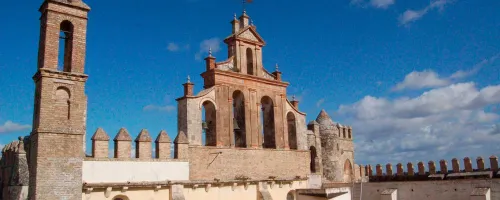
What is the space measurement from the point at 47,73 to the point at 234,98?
9794mm

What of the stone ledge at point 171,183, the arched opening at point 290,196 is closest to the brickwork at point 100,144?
the stone ledge at point 171,183

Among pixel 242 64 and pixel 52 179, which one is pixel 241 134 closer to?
pixel 242 64

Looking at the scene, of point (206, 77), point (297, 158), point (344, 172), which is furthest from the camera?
point (344, 172)

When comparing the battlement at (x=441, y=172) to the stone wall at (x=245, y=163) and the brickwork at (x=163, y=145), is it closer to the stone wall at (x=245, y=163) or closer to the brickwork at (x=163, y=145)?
the stone wall at (x=245, y=163)

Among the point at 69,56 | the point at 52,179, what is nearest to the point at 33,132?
the point at 52,179

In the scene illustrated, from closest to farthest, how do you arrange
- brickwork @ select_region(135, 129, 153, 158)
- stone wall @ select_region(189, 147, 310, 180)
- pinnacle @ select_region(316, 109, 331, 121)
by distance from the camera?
brickwork @ select_region(135, 129, 153, 158) → stone wall @ select_region(189, 147, 310, 180) → pinnacle @ select_region(316, 109, 331, 121)

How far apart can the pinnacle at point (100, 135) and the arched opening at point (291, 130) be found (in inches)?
414

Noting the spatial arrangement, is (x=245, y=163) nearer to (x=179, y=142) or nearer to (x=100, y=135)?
(x=179, y=142)

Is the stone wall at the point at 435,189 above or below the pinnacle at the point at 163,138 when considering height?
below

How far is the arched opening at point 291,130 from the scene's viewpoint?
24203mm

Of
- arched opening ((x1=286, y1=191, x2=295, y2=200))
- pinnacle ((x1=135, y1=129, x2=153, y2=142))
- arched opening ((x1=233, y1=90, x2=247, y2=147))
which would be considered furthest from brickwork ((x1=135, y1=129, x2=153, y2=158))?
arched opening ((x1=286, y1=191, x2=295, y2=200))

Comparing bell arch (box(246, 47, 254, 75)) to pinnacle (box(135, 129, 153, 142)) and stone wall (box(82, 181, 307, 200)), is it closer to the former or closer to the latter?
stone wall (box(82, 181, 307, 200))

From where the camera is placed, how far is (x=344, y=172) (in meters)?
34.8

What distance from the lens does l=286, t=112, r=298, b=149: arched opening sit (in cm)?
2420
